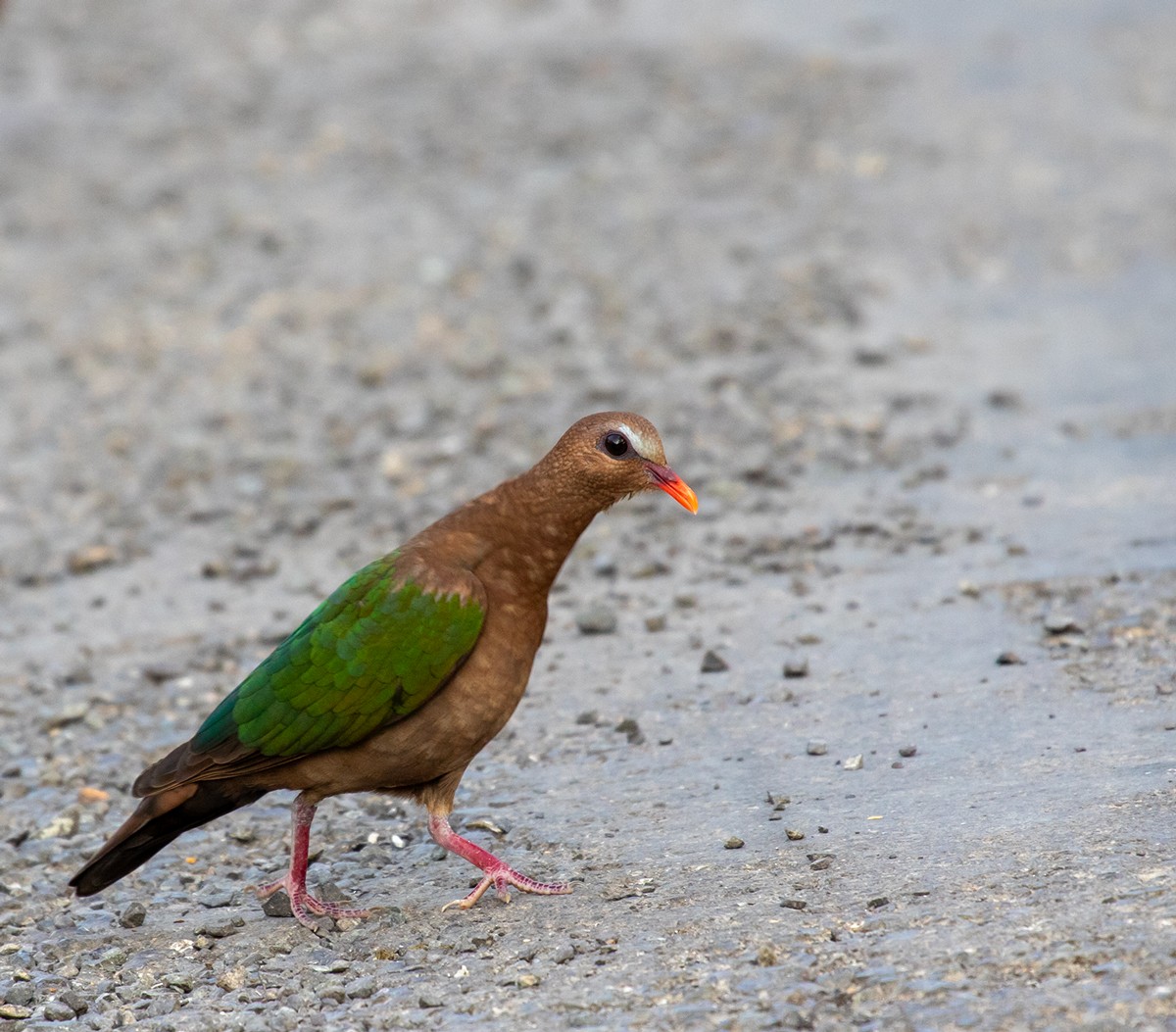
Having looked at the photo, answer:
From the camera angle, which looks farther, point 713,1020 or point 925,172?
point 925,172

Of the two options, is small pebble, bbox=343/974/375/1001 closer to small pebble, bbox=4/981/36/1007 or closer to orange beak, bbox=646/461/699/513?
small pebble, bbox=4/981/36/1007

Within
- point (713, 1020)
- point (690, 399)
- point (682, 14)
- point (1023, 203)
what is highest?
point (682, 14)

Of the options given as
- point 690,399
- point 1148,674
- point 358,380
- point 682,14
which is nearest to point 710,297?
point 690,399

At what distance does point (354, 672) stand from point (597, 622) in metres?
2.56

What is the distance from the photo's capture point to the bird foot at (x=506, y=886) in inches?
228

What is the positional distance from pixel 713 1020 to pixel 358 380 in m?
7.42

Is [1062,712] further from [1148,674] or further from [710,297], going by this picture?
[710,297]

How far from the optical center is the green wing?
568 cm

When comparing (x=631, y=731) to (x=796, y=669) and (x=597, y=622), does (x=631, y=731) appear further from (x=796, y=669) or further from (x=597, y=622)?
(x=597, y=622)

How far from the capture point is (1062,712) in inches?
257

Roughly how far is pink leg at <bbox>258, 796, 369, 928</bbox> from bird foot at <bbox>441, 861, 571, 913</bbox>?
1.16 feet

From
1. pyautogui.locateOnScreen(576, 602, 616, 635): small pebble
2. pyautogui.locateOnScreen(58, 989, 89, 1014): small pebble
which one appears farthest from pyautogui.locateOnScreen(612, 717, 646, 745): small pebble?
pyautogui.locateOnScreen(58, 989, 89, 1014): small pebble

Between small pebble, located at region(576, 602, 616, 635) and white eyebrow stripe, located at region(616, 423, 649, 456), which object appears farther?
small pebble, located at region(576, 602, 616, 635)

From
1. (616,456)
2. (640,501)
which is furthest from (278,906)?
(640,501)
